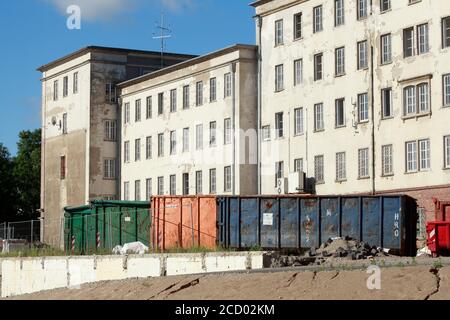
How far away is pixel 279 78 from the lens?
66562mm

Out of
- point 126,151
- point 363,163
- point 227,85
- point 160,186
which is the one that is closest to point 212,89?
point 227,85

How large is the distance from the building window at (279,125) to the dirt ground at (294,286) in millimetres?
37066

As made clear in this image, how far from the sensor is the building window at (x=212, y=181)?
7131 cm

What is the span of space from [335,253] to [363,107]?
76.2 feet

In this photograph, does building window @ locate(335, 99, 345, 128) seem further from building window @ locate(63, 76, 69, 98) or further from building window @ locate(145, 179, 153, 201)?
building window @ locate(63, 76, 69, 98)

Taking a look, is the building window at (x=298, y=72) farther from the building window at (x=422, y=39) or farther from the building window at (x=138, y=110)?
the building window at (x=138, y=110)

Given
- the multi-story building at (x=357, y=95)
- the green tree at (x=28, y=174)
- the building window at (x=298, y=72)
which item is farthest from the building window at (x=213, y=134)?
the green tree at (x=28, y=174)

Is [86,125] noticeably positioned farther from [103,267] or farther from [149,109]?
[103,267]

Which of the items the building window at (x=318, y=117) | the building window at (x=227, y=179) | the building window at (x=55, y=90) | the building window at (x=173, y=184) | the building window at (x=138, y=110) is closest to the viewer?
the building window at (x=318, y=117)

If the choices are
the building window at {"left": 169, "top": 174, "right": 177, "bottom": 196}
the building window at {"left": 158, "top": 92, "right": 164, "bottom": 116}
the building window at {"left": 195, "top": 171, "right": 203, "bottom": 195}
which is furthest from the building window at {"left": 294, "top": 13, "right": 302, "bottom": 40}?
the building window at {"left": 158, "top": 92, "right": 164, "bottom": 116}

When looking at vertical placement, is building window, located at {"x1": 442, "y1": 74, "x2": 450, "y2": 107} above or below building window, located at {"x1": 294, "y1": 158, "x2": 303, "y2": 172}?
above

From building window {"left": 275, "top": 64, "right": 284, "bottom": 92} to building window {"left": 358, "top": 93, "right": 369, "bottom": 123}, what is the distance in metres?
→ 7.48

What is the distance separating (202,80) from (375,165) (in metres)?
18.0

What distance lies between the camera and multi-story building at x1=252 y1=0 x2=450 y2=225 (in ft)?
180
